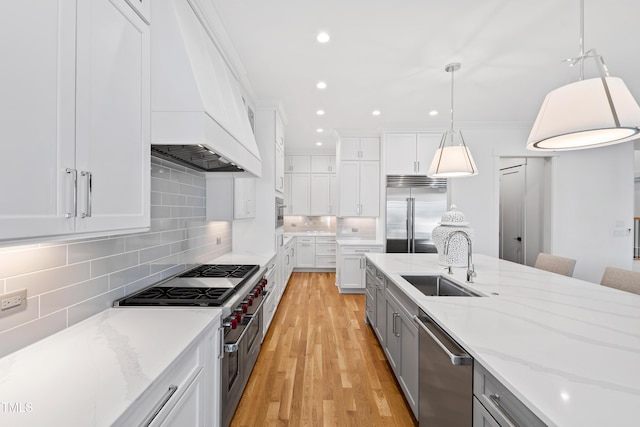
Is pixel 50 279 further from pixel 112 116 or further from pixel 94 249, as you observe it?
pixel 112 116

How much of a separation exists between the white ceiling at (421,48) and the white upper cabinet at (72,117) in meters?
1.22

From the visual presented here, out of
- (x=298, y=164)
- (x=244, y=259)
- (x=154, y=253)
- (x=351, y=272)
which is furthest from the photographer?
(x=298, y=164)

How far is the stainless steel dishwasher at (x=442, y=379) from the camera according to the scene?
1.12 meters

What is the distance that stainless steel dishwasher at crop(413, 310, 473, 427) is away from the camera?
112 centimetres

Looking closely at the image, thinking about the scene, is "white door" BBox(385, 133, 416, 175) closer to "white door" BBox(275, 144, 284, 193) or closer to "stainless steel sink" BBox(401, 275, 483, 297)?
"white door" BBox(275, 144, 284, 193)

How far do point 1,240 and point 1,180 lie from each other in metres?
0.14

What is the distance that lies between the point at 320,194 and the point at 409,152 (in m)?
2.46

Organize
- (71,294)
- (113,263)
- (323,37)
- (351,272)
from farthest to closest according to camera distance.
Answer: (351,272)
(323,37)
(113,263)
(71,294)

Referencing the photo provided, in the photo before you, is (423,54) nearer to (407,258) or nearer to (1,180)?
(407,258)

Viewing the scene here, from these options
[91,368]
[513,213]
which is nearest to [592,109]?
[91,368]

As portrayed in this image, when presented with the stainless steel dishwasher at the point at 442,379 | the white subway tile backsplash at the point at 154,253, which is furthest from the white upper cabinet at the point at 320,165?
the stainless steel dishwasher at the point at 442,379

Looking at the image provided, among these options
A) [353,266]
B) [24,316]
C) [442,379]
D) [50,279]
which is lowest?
[353,266]

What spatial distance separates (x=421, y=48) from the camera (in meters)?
2.43

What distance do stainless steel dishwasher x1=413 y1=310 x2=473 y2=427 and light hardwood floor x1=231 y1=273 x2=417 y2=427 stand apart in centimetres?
53
